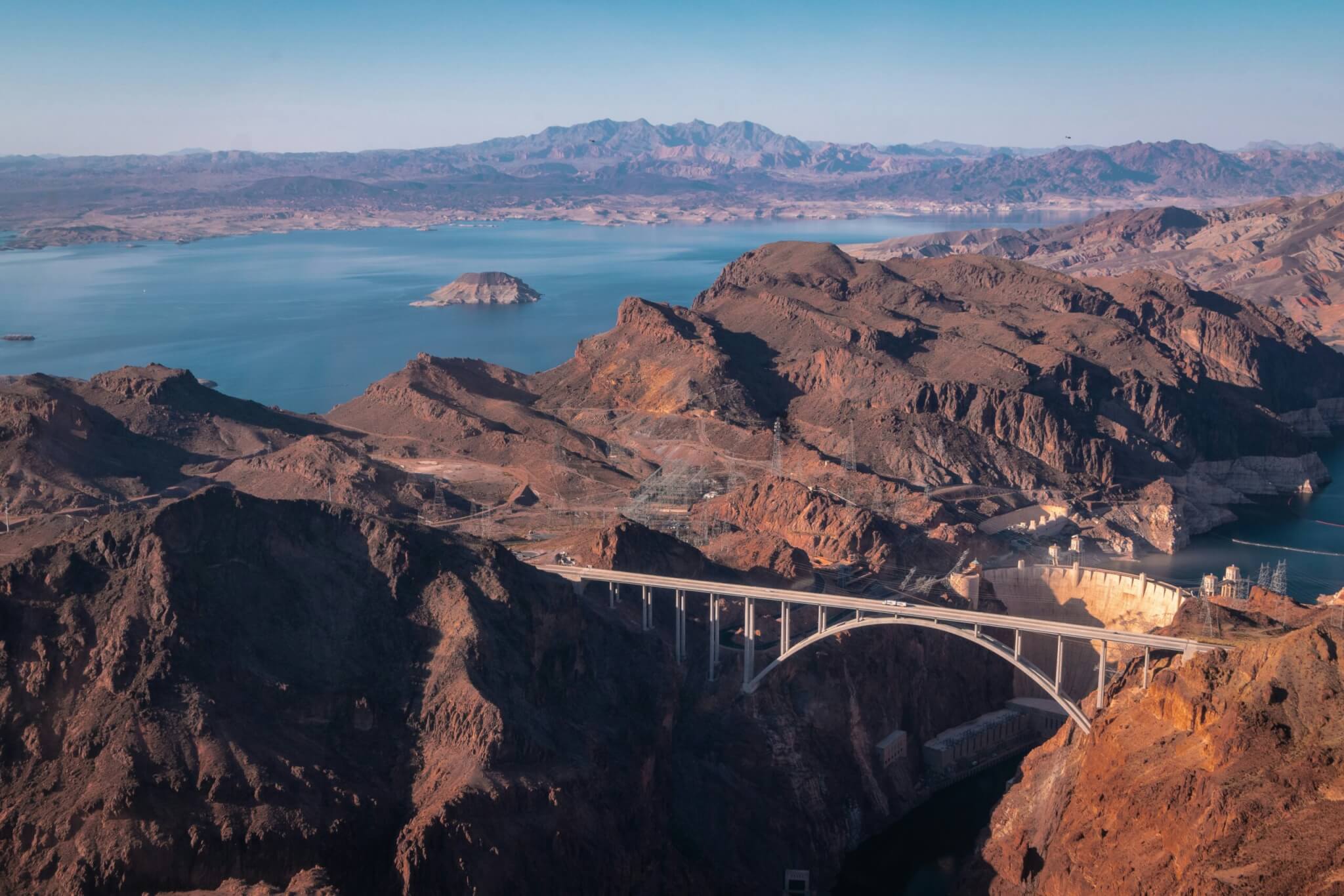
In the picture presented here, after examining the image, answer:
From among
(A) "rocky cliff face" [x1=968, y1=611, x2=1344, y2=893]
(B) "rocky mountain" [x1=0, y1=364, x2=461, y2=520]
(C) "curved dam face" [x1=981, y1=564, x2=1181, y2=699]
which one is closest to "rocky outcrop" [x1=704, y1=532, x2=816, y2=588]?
(C) "curved dam face" [x1=981, y1=564, x2=1181, y2=699]

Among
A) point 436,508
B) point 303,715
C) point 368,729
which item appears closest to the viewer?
point 303,715

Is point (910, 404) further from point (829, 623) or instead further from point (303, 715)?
point (303, 715)

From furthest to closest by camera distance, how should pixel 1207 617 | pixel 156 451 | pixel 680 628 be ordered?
pixel 156 451 → pixel 680 628 → pixel 1207 617

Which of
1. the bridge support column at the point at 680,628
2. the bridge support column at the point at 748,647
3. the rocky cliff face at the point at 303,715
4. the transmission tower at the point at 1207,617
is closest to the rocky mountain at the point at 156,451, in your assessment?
the bridge support column at the point at 680,628

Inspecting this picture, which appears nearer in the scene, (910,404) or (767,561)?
(767,561)

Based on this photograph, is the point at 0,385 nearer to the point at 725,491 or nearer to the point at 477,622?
the point at 725,491

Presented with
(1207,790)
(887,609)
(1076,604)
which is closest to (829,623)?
(887,609)
